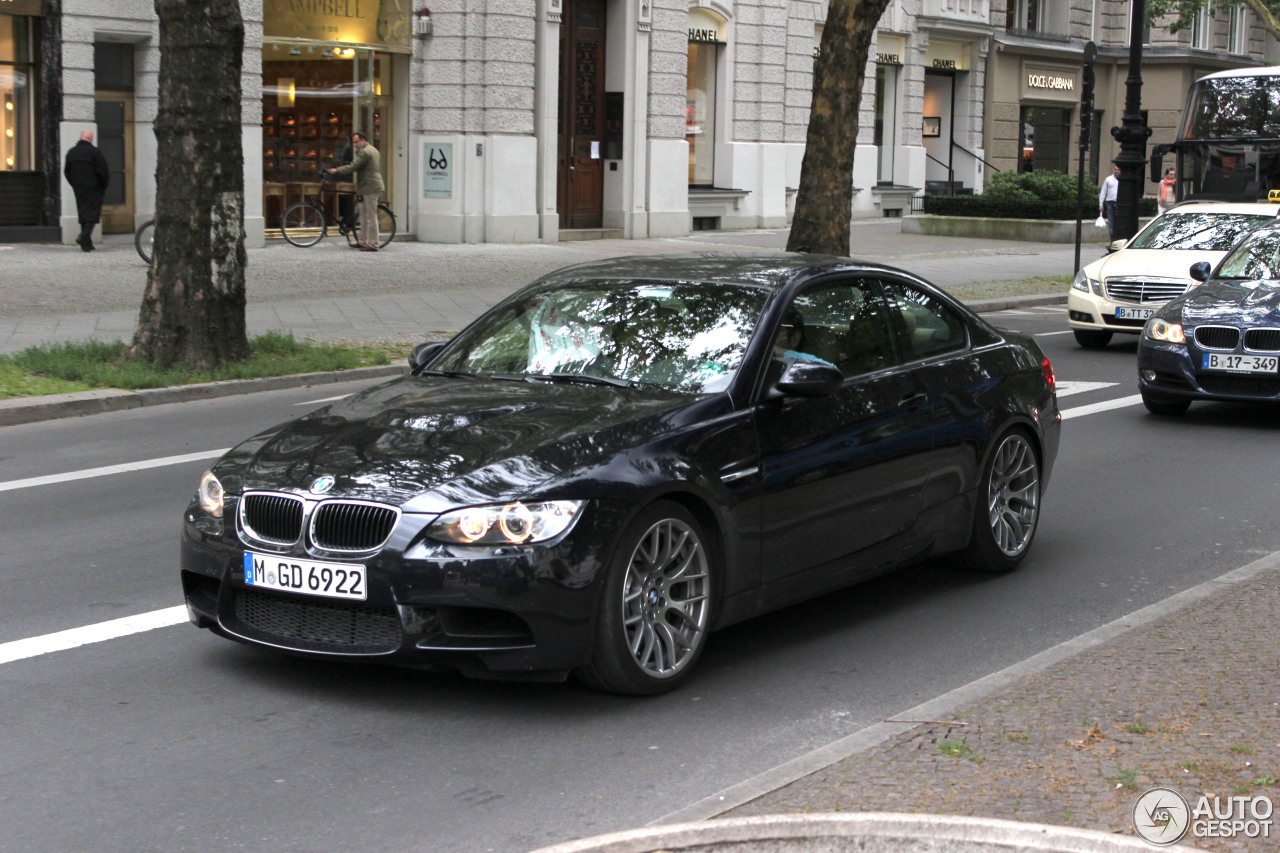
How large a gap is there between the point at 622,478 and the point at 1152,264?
13.3 meters

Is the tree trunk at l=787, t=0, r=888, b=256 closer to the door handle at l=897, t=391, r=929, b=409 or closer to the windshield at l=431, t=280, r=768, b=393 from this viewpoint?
the door handle at l=897, t=391, r=929, b=409

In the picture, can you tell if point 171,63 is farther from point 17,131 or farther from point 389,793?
point 17,131

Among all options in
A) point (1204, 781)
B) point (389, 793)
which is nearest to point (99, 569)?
point (389, 793)

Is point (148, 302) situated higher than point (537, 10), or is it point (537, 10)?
point (537, 10)

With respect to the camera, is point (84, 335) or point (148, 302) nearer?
point (148, 302)

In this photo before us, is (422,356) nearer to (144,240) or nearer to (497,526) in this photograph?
(497,526)

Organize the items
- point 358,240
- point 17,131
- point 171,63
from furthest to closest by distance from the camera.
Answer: point 358,240 < point 17,131 < point 171,63

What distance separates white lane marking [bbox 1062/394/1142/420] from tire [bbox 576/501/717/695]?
7.57 m

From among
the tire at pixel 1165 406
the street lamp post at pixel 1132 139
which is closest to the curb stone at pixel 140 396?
the tire at pixel 1165 406

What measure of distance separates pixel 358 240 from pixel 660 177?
25.4 feet

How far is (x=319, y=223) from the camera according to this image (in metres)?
27.3

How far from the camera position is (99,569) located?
7.45 metres

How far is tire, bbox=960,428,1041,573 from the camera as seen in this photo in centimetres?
742

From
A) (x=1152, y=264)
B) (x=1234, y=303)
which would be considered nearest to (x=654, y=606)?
(x=1234, y=303)
